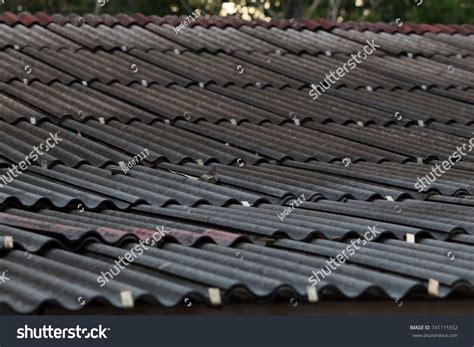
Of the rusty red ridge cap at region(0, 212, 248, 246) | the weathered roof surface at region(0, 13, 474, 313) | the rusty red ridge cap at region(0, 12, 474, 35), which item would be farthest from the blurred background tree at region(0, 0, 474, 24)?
the rusty red ridge cap at region(0, 212, 248, 246)

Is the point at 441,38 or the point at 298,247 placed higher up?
the point at 441,38

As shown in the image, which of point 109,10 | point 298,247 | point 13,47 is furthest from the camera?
point 109,10

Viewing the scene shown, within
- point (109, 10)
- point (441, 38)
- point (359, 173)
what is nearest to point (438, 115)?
point (359, 173)

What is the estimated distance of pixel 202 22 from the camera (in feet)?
44.2

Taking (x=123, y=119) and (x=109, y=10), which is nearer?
(x=123, y=119)

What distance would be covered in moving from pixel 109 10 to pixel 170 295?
28.8 m

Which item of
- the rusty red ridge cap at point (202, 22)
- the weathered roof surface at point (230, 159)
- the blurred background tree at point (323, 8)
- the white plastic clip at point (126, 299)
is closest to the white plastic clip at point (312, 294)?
the weathered roof surface at point (230, 159)

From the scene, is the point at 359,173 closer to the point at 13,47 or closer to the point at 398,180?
the point at 398,180

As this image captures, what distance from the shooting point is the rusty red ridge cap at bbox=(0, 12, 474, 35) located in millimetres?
12789

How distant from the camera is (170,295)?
17.2 feet

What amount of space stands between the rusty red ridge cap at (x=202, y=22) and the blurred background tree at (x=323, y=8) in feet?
60.3

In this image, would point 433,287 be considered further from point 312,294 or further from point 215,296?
point 215,296

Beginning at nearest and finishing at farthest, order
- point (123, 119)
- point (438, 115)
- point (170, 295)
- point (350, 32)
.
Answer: point (170, 295) < point (123, 119) < point (438, 115) < point (350, 32)

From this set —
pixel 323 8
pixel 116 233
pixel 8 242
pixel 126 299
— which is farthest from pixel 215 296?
pixel 323 8
